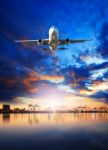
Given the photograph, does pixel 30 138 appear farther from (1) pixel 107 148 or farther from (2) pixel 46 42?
(2) pixel 46 42

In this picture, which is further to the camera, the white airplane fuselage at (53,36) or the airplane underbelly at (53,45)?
the airplane underbelly at (53,45)

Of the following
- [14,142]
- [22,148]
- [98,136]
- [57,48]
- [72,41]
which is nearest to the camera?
[57,48]

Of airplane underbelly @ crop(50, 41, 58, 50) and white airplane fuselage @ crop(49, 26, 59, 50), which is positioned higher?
white airplane fuselage @ crop(49, 26, 59, 50)

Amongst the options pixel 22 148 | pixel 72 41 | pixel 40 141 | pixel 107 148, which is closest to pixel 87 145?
pixel 107 148

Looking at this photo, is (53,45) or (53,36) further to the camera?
(53,45)

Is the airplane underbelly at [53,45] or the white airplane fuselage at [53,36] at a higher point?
the white airplane fuselage at [53,36]

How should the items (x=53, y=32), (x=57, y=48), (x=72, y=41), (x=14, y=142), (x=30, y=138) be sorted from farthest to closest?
(x=30, y=138) < (x=14, y=142) < (x=72, y=41) < (x=57, y=48) < (x=53, y=32)

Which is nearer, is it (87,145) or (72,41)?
(72,41)

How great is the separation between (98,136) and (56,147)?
52.4 metres

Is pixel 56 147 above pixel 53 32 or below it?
below

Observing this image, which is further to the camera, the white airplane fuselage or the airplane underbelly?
the airplane underbelly

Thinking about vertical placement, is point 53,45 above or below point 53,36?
below

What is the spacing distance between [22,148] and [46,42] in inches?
2064

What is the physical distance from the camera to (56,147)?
133 m
